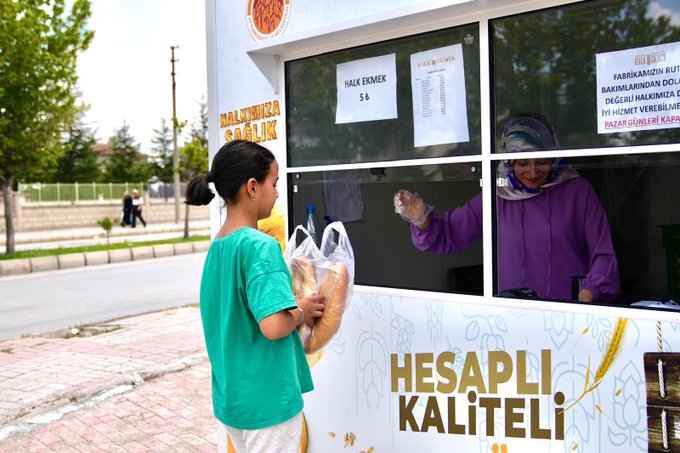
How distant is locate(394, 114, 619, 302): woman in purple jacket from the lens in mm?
2709

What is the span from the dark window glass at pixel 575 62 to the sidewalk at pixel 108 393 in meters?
2.99

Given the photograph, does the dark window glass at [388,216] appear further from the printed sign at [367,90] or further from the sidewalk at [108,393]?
the sidewalk at [108,393]

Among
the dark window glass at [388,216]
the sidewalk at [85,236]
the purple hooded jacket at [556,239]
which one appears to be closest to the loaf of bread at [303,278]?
the dark window glass at [388,216]

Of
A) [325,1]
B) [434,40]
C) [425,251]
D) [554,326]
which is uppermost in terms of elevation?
[325,1]

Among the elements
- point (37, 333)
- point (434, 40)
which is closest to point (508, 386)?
point (434, 40)

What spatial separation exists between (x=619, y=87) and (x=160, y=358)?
519 centimetres

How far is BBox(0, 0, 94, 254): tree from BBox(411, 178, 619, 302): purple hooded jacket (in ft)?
45.9

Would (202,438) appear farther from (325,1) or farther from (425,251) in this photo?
(325,1)

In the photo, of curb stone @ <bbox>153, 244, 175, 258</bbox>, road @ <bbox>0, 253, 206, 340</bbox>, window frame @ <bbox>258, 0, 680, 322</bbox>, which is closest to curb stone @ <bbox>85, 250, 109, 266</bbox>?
road @ <bbox>0, 253, 206, 340</bbox>

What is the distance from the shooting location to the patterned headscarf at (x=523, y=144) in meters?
2.62

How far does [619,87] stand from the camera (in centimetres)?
238

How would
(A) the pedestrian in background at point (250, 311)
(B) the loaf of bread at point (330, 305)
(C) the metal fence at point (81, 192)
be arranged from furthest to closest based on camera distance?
(C) the metal fence at point (81, 192) → (B) the loaf of bread at point (330, 305) → (A) the pedestrian in background at point (250, 311)

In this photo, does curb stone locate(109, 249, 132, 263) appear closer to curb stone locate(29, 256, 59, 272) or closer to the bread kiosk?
curb stone locate(29, 256, 59, 272)

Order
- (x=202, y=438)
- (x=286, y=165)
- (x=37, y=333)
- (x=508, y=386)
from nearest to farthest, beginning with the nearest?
(x=508, y=386) → (x=286, y=165) → (x=202, y=438) → (x=37, y=333)
